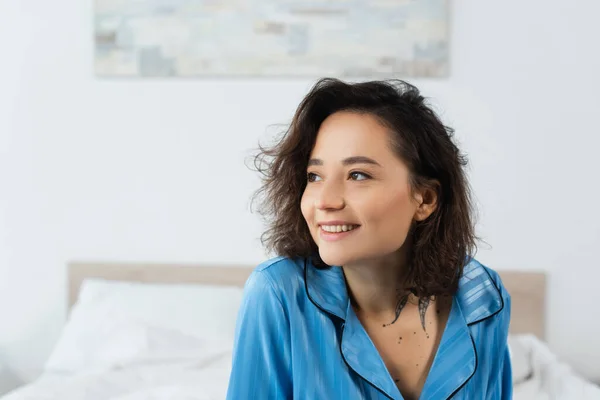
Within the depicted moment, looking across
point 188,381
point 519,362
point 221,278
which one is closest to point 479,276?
point 519,362

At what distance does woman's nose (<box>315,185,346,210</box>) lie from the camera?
1.07 meters

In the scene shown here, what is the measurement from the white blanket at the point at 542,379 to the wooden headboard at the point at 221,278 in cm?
28

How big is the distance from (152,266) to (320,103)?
173 cm

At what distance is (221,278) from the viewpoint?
270 centimetres

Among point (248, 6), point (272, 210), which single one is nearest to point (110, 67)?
point (248, 6)

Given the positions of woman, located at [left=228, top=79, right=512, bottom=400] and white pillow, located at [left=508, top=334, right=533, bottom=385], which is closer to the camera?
woman, located at [left=228, top=79, right=512, bottom=400]

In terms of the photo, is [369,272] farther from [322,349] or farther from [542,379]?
[542,379]

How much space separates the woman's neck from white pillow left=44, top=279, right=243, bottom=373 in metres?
1.17

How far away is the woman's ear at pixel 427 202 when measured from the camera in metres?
1.19

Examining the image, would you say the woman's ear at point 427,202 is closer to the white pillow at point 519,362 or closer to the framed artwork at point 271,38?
the white pillow at point 519,362

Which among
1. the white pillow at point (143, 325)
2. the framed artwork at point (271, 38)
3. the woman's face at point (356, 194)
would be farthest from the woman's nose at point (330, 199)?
the framed artwork at point (271, 38)

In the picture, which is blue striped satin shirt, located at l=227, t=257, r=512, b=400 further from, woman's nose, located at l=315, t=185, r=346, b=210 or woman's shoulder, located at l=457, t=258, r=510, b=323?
woman's nose, located at l=315, t=185, r=346, b=210

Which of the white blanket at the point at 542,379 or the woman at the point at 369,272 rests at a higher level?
the woman at the point at 369,272

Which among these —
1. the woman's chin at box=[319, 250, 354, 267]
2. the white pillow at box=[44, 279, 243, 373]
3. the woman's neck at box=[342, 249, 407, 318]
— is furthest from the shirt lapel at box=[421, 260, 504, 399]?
the white pillow at box=[44, 279, 243, 373]
